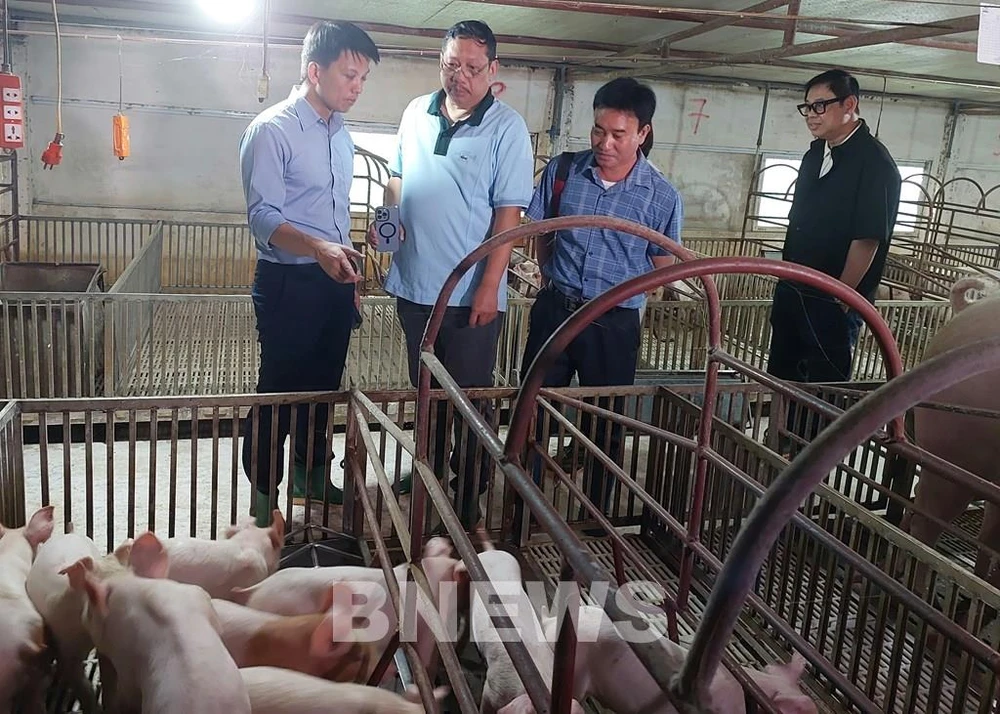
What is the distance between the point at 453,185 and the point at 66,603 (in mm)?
1711

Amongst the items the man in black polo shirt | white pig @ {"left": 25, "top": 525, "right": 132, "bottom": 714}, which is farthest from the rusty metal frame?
the man in black polo shirt

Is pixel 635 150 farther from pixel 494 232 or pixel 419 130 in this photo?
pixel 419 130

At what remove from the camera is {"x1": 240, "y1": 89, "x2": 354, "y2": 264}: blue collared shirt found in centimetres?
265

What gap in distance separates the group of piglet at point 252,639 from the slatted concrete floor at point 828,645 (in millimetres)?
251

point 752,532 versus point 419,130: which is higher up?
point 419,130

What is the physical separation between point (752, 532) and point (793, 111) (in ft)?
34.0

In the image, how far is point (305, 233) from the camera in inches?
103

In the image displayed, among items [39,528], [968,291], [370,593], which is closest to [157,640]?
[370,593]

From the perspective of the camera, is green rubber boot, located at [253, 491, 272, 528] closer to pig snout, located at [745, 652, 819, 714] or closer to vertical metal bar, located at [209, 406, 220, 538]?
vertical metal bar, located at [209, 406, 220, 538]

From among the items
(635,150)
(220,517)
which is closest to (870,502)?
(635,150)

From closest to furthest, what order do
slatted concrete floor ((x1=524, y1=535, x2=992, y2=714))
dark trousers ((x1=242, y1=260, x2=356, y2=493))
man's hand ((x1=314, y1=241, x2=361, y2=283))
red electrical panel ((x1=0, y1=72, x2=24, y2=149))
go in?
slatted concrete floor ((x1=524, y1=535, x2=992, y2=714))
man's hand ((x1=314, y1=241, x2=361, y2=283))
dark trousers ((x1=242, y1=260, x2=356, y2=493))
red electrical panel ((x1=0, y1=72, x2=24, y2=149))

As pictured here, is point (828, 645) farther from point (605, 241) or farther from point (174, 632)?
point (174, 632)

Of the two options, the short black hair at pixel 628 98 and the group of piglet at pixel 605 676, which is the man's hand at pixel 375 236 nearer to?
the short black hair at pixel 628 98

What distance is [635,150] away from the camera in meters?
2.96
